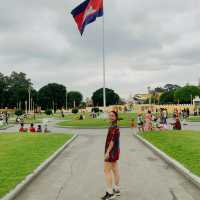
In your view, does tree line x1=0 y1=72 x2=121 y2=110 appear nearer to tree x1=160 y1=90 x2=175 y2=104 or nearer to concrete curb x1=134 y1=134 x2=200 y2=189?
tree x1=160 y1=90 x2=175 y2=104

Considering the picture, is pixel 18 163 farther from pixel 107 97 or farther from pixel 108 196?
pixel 107 97

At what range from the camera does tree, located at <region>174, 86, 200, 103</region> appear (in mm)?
165550

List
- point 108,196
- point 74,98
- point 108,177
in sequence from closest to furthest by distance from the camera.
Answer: point 108,196, point 108,177, point 74,98

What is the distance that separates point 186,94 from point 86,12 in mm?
133824

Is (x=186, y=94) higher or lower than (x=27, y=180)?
higher

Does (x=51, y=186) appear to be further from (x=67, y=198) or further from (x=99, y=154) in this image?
(x=99, y=154)

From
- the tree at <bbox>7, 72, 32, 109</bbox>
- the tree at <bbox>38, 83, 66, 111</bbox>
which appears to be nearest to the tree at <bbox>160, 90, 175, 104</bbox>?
the tree at <bbox>38, 83, 66, 111</bbox>

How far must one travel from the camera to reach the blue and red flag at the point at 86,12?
3466 centimetres

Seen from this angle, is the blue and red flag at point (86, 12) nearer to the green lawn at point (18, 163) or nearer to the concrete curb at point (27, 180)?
the green lawn at point (18, 163)

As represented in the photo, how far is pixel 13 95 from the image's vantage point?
502 ft

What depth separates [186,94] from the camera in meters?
166

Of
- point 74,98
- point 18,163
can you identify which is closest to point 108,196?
point 18,163

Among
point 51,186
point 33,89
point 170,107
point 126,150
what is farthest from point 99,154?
point 33,89

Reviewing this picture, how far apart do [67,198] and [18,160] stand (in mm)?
6376
